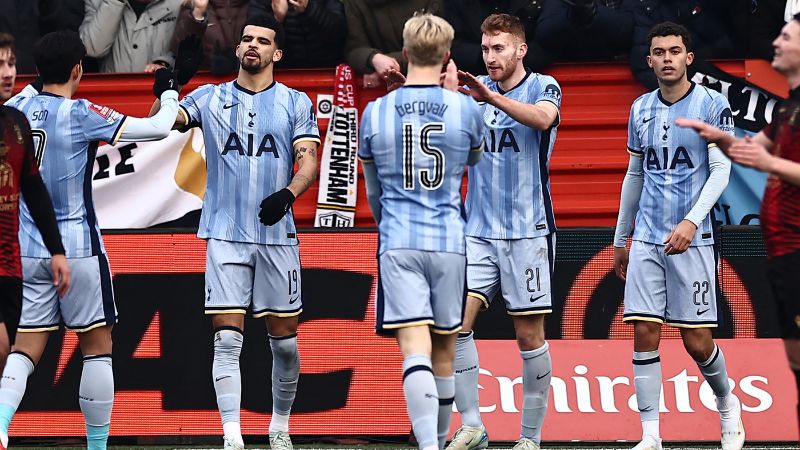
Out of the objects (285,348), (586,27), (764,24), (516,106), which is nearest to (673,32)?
(516,106)

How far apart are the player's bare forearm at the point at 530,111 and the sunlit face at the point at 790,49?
1.72 metres

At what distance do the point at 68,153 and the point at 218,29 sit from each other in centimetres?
404

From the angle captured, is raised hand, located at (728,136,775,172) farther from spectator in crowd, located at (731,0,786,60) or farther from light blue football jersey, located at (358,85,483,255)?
spectator in crowd, located at (731,0,786,60)

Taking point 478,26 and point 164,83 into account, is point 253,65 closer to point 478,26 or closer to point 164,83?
point 164,83

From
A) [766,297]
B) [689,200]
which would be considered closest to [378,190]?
[689,200]

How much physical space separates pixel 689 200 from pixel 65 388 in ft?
14.0

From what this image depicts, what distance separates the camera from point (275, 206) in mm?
8023

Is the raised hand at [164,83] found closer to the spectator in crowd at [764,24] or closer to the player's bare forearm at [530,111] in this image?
the player's bare forearm at [530,111]

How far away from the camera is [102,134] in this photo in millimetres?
7805

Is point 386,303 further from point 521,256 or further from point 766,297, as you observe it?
point 766,297

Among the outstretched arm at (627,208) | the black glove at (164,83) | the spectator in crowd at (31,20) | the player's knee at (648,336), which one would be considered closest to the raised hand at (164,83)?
the black glove at (164,83)

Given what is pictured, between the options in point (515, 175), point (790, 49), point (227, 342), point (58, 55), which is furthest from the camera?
point (515, 175)

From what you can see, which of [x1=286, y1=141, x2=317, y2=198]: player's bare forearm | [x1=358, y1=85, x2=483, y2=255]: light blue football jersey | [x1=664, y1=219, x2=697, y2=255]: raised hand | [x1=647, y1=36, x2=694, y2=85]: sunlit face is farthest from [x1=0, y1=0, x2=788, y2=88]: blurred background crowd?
[x1=358, y1=85, x2=483, y2=255]: light blue football jersey

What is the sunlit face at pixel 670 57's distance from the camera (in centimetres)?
853
